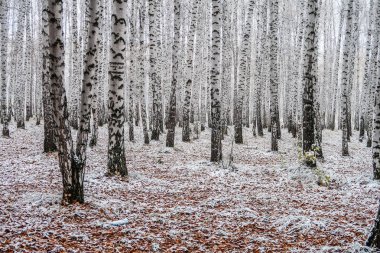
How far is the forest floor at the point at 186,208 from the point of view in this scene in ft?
18.1

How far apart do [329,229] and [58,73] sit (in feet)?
19.1

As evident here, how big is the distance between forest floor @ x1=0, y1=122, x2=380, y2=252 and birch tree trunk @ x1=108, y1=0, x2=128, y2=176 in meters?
0.57

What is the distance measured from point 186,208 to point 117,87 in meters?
3.92

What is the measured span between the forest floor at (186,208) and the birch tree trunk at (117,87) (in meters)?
0.57

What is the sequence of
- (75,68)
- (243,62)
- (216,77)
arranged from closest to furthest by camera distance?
(216,77) < (243,62) < (75,68)

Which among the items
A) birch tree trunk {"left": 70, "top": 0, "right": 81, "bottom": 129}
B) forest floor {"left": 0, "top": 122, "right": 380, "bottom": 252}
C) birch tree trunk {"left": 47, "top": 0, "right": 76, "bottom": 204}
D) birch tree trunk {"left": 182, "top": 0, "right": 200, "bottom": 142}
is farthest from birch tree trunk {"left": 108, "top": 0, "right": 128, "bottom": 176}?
birch tree trunk {"left": 70, "top": 0, "right": 81, "bottom": 129}

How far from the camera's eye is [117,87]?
9.32m

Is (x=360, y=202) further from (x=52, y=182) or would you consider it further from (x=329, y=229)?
(x=52, y=182)

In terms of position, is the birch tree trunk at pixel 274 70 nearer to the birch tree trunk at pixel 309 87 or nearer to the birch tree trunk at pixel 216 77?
the birch tree trunk at pixel 309 87

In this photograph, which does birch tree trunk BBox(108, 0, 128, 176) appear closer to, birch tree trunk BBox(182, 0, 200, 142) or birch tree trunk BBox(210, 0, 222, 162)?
birch tree trunk BBox(210, 0, 222, 162)

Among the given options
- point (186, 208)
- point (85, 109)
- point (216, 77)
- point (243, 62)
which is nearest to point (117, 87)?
point (85, 109)

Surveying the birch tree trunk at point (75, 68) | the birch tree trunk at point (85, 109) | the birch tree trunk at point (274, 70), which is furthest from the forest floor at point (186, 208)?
the birch tree trunk at point (75, 68)

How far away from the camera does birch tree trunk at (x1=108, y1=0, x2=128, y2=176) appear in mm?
9047

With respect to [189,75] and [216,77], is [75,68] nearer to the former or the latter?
[189,75]
